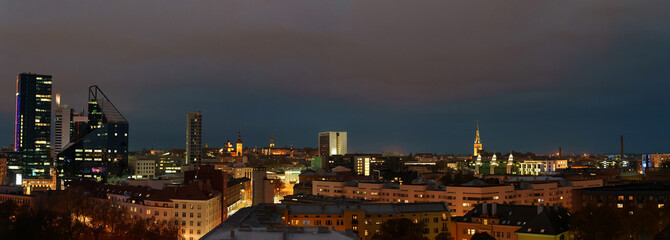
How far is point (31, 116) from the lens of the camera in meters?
159

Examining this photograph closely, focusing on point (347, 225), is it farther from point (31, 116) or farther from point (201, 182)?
point (31, 116)

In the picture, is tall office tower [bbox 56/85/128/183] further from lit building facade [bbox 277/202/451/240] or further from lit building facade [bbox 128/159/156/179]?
lit building facade [bbox 277/202/451/240]

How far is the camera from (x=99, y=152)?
423 feet

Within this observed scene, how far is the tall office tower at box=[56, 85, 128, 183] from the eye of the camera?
122 metres

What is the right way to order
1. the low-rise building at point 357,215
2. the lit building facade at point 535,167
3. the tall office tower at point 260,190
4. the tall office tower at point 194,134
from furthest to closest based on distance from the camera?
1. the tall office tower at point 194,134
2. the lit building facade at point 535,167
3. the tall office tower at point 260,190
4. the low-rise building at point 357,215

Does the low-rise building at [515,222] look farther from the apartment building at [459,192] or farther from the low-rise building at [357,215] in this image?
the apartment building at [459,192]

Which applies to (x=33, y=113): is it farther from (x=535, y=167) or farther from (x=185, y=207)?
(x=535, y=167)

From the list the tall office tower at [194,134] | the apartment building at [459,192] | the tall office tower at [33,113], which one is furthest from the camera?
the tall office tower at [194,134]

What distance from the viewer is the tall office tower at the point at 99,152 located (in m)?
122

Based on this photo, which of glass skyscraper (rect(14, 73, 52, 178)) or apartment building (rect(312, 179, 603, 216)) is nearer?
apartment building (rect(312, 179, 603, 216))

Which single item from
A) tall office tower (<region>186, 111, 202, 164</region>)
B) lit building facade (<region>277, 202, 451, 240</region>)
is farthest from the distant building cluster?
tall office tower (<region>186, 111, 202, 164</region>)

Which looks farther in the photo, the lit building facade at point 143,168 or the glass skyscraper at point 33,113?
the glass skyscraper at point 33,113

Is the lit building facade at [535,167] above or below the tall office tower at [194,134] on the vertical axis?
below

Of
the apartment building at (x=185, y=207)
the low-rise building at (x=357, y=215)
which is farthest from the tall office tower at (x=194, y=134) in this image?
the low-rise building at (x=357, y=215)
